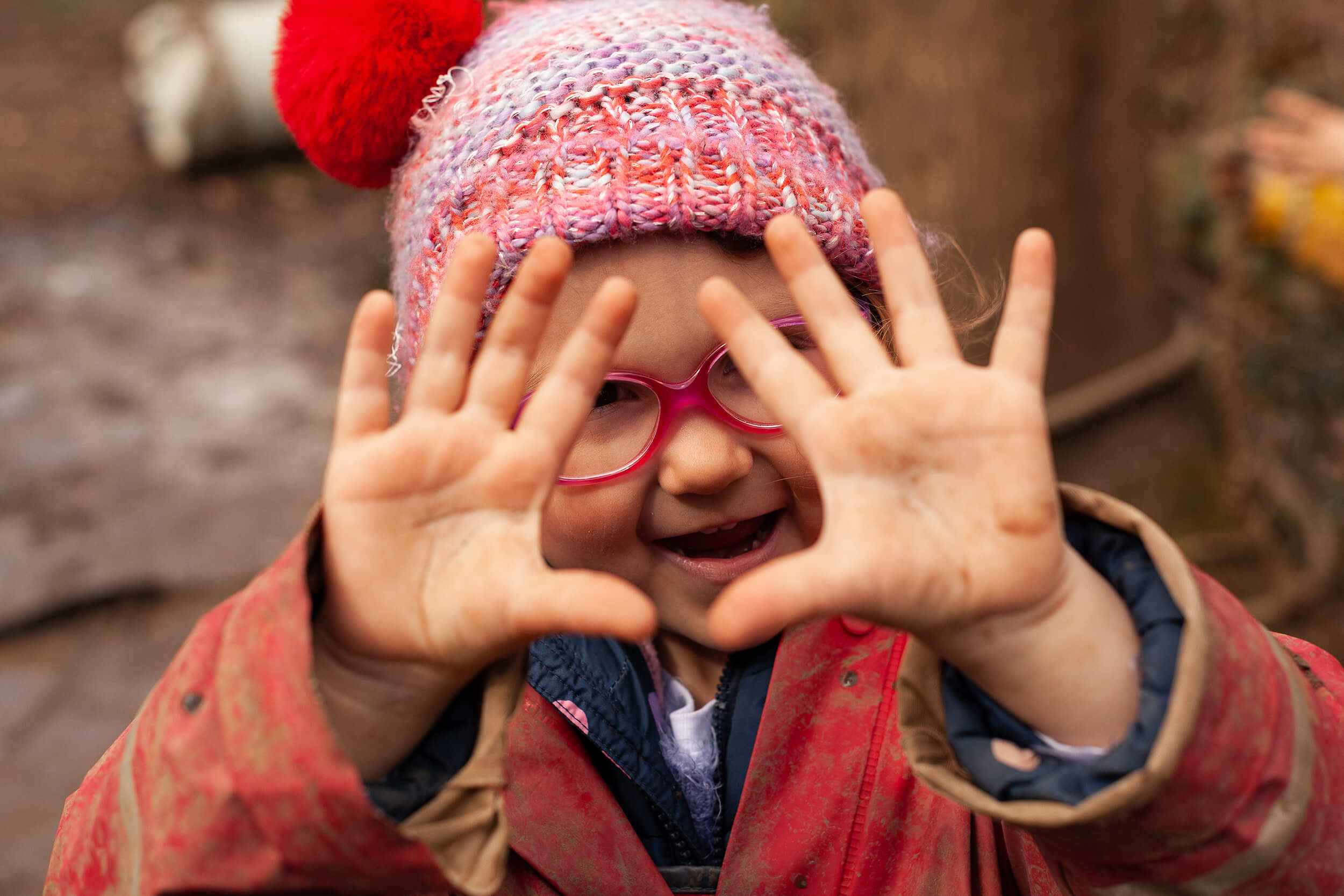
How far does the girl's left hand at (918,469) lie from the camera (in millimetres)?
928

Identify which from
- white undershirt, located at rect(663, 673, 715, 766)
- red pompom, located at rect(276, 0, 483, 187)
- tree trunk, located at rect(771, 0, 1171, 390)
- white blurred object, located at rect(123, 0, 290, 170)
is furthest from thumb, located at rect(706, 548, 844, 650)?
white blurred object, located at rect(123, 0, 290, 170)

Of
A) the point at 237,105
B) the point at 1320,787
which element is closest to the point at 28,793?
the point at 1320,787

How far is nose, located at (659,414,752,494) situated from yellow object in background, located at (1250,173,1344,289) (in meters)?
2.60

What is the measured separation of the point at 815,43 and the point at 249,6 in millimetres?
4748

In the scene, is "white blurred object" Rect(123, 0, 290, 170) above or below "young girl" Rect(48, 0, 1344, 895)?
below

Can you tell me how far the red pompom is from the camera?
156cm

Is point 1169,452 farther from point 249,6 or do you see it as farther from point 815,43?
point 249,6

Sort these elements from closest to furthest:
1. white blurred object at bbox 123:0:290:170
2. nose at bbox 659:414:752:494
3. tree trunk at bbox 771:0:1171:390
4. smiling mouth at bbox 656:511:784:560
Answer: nose at bbox 659:414:752:494
smiling mouth at bbox 656:511:784:560
tree trunk at bbox 771:0:1171:390
white blurred object at bbox 123:0:290:170

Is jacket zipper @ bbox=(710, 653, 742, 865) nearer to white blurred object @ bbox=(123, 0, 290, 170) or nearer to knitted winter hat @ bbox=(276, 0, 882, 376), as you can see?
knitted winter hat @ bbox=(276, 0, 882, 376)

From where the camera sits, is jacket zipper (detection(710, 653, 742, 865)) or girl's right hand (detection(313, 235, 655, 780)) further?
jacket zipper (detection(710, 653, 742, 865))

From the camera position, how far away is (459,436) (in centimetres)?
100

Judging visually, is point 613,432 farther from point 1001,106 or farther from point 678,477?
point 1001,106

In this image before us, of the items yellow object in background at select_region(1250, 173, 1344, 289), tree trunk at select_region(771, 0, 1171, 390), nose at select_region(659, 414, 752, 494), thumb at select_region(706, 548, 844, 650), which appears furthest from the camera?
tree trunk at select_region(771, 0, 1171, 390)

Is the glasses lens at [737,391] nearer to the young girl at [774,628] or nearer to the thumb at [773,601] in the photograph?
the young girl at [774,628]
